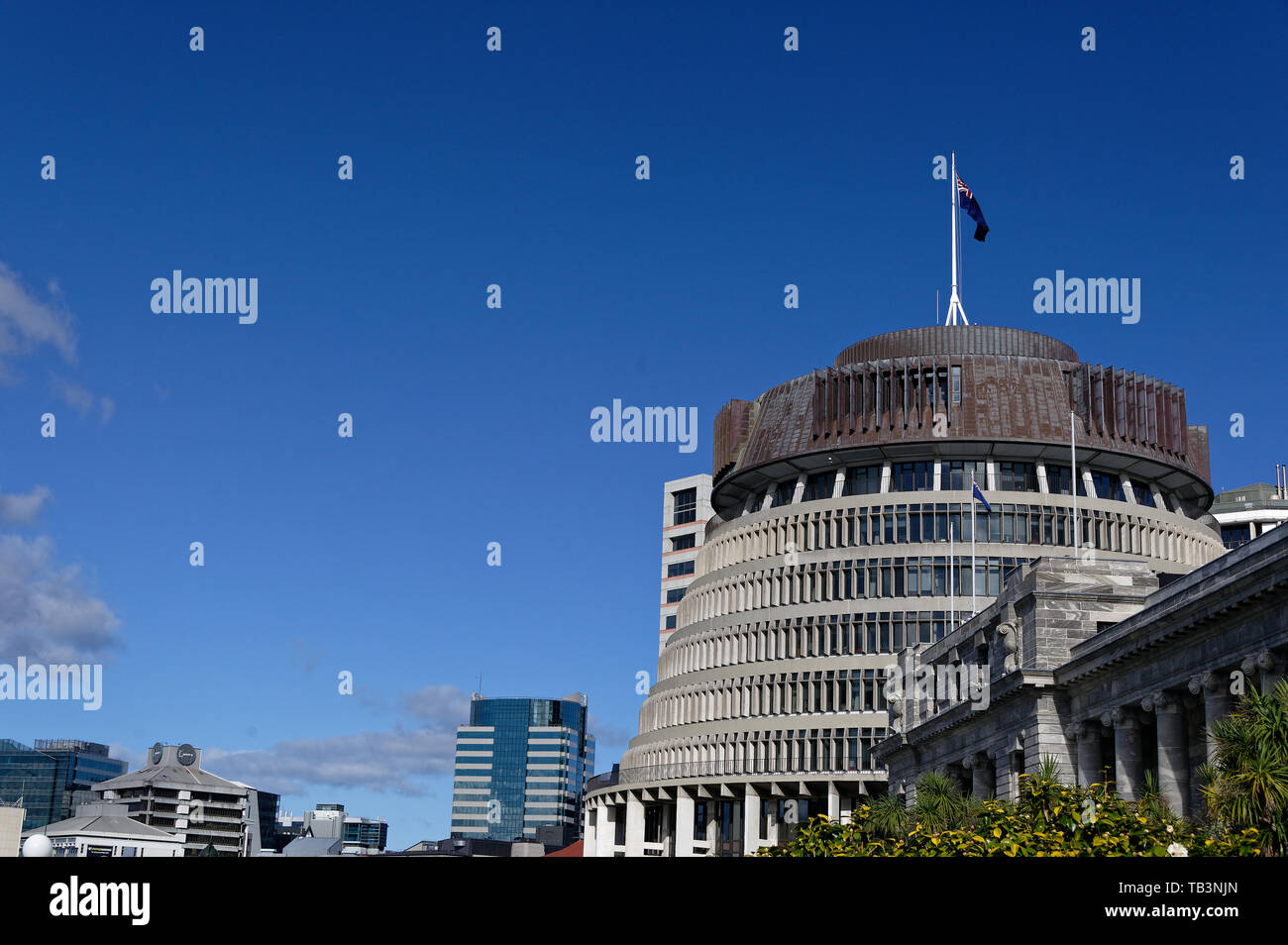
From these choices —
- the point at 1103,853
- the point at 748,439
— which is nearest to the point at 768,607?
the point at 748,439

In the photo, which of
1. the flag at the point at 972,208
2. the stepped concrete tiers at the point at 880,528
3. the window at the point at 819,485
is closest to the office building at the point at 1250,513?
the stepped concrete tiers at the point at 880,528

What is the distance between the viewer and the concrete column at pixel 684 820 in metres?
126

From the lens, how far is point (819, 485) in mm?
124125

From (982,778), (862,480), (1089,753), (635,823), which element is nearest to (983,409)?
(862,480)

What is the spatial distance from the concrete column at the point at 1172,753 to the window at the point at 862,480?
68528 millimetres

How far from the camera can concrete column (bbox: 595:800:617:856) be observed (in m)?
140

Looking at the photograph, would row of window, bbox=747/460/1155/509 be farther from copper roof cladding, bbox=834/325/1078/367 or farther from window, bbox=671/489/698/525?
window, bbox=671/489/698/525

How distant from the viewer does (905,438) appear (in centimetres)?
11669

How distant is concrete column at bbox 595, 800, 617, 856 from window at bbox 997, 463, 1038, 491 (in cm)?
5042

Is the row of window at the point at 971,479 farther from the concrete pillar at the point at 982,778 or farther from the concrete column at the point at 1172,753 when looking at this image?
the concrete column at the point at 1172,753

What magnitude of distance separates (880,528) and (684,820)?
1236 inches

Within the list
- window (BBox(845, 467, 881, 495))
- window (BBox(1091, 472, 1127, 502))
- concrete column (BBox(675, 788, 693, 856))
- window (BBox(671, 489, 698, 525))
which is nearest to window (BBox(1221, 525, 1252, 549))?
window (BBox(1091, 472, 1127, 502))
